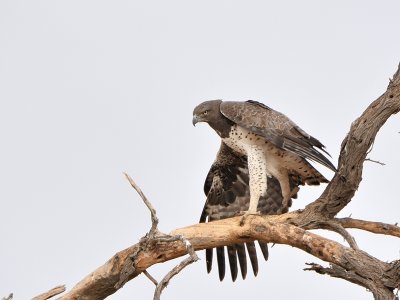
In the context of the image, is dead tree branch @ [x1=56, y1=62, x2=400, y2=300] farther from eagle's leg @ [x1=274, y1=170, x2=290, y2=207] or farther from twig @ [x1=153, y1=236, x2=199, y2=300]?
eagle's leg @ [x1=274, y1=170, x2=290, y2=207]

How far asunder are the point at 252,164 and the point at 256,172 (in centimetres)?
13

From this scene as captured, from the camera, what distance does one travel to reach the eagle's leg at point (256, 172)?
39.4 feet

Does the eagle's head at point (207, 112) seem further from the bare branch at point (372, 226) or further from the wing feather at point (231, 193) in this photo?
the bare branch at point (372, 226)

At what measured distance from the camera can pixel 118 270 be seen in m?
9.98

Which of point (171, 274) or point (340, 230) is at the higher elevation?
point (340, 230)

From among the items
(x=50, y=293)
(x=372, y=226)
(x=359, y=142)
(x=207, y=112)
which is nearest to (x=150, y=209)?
(x=50, y=293)

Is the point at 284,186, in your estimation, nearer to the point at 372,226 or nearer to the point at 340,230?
the point at 372,226

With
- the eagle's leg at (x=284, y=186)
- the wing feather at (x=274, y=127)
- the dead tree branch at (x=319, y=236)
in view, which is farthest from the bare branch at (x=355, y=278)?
the eagle's leg at (x=284, y=186)

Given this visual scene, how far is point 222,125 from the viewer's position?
12.4m

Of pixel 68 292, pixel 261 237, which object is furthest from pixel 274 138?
pixel 68 292

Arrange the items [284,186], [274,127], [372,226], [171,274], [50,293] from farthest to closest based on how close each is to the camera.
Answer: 1. [284,186]
2. [274,127]
3. [372,226]
4. [50,293]
5. [171,274]

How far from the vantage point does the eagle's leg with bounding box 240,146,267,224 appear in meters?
12.0

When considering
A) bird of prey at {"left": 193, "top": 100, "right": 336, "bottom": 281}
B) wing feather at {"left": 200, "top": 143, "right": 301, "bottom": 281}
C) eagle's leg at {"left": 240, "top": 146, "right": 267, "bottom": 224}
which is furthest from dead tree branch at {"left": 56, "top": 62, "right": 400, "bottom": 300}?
wing feather at {"left": 200, "top": 143, "right": 301, "bottom": 281}

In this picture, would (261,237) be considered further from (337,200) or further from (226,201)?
(226,201)
